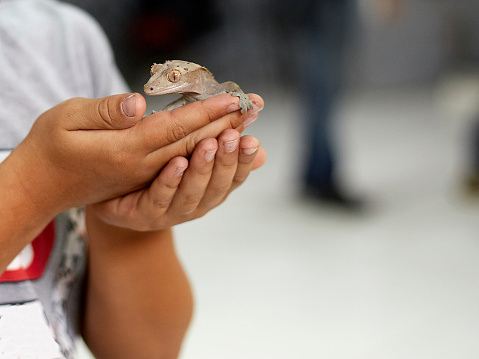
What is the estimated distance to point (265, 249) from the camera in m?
1.96

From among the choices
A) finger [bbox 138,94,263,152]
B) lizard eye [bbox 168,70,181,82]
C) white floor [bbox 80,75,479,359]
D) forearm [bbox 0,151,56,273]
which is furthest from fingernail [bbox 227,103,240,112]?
white floor [bbox 80,75,479,359]

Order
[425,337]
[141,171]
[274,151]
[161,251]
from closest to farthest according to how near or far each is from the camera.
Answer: [141,171], [161,251], [425,337], [274,151]

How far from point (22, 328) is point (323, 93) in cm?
188

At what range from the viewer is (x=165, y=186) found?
538mm

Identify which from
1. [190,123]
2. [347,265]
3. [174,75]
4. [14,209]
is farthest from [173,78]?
[347,265]

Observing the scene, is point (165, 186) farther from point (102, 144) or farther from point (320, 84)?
point (320, 84)

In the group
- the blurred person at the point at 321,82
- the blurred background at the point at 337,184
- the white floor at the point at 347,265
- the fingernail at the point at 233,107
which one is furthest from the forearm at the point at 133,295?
the blurred person at the point at 321,82

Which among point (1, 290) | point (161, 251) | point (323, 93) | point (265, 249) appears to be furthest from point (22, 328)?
point (323, 93)

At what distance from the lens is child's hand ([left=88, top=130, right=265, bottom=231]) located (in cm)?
53

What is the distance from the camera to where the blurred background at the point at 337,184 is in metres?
1.53

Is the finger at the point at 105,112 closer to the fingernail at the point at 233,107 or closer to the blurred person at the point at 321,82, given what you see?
the fingernail at the point at 233,107

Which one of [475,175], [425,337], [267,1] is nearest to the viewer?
[425,337]

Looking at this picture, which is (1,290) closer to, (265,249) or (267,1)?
(265,249)

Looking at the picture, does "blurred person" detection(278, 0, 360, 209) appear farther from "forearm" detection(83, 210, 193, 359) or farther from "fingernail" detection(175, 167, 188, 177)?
"fingernail" detection(175, 167, 188, 177)
